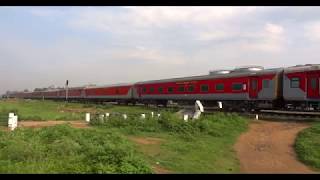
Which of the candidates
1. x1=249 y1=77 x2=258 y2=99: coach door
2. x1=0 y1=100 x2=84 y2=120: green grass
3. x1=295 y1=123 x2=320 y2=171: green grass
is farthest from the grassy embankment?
x1=249 y1=77 x2=258 y2=99: coach door

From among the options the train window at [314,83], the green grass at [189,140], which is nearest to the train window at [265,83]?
the train window at [314,83]

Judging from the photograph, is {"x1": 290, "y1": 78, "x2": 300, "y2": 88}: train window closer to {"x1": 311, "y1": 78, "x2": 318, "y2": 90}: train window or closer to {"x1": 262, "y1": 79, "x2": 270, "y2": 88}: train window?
{"x1": 311, "y1": 78, "x2": 318, "y2": 90}: train window

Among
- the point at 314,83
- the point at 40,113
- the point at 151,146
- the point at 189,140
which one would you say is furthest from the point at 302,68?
the point at 40,113

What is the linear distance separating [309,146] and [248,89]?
1408cm

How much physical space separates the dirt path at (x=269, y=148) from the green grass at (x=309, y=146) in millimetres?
270

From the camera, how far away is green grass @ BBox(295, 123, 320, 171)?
15.1 meters

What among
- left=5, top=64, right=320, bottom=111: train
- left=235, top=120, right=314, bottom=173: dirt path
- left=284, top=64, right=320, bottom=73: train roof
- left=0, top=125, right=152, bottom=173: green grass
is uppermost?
left=284, top=64, right=320, bottom=73: train roof

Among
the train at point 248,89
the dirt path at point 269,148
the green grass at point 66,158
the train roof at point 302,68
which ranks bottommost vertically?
the dirt path at point 269,148

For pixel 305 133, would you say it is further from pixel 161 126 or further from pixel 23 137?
pixel 23 137

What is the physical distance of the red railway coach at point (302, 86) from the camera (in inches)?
1032

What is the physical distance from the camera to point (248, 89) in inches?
1221

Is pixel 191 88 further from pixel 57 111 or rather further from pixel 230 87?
pixel 57 111

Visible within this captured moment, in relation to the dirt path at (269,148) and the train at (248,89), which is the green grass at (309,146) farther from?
the train at (248,89)
